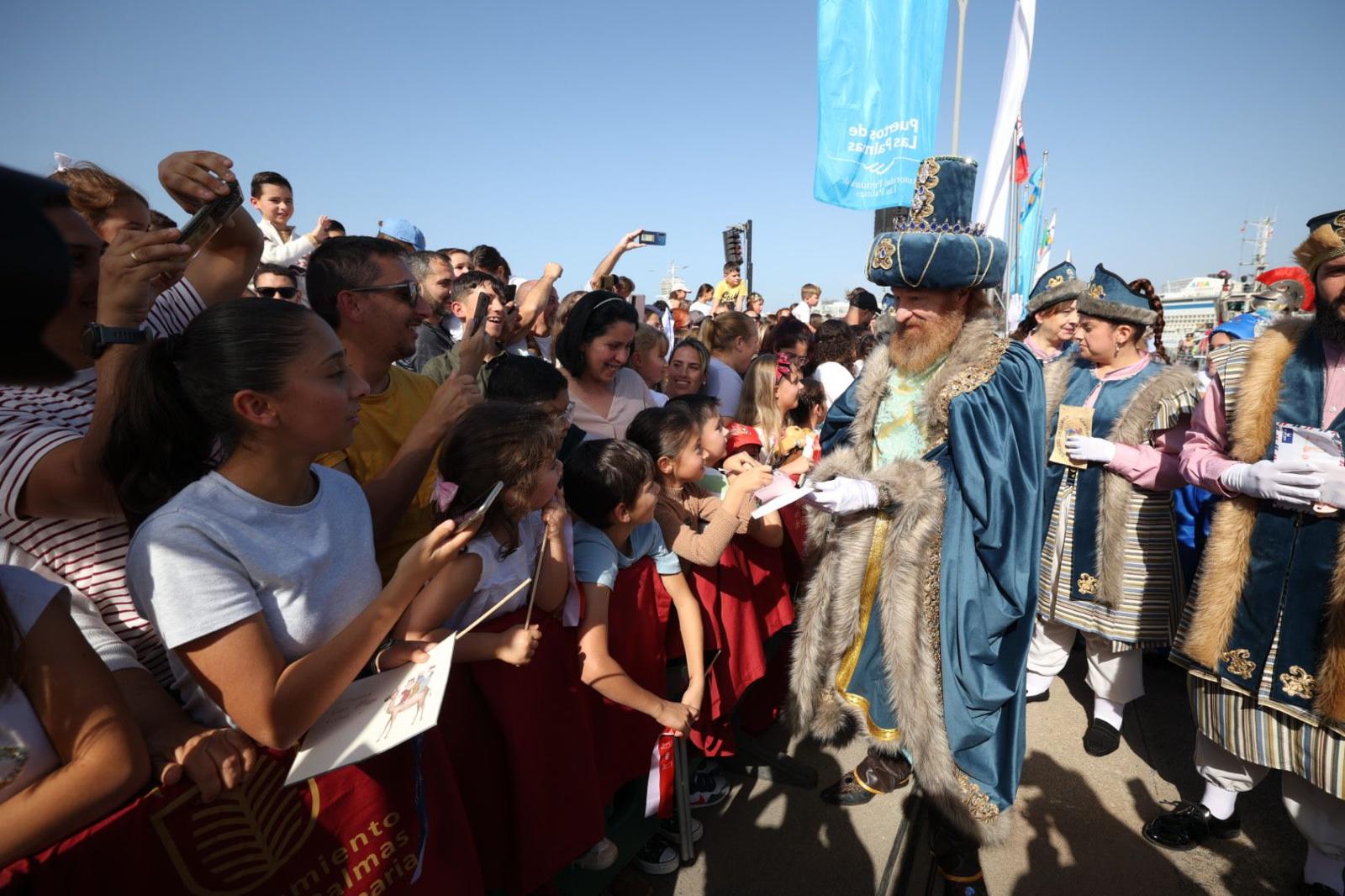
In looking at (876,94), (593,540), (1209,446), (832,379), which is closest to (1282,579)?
(1209,446)

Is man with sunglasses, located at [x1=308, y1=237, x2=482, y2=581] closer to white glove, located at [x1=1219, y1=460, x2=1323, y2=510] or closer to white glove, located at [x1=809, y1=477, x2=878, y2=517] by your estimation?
white glove, located at [x1=809, y1=477, x2=878, y2=517]

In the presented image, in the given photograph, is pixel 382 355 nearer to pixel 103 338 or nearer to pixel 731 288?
pixel 103 338

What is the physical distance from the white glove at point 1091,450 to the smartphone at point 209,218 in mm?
3699

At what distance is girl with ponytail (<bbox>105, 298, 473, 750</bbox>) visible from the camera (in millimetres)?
1179

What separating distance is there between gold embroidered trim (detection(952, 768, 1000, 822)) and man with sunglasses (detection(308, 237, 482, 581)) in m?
2.10

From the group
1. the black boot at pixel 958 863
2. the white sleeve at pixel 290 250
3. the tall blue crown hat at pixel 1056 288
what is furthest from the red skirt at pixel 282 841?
the tall blue crown hat at pixel 1056 288

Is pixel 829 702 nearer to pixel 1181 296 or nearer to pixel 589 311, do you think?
pixel 589 311

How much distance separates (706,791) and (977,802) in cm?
117

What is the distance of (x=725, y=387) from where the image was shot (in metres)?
4.67

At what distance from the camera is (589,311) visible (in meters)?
3.16

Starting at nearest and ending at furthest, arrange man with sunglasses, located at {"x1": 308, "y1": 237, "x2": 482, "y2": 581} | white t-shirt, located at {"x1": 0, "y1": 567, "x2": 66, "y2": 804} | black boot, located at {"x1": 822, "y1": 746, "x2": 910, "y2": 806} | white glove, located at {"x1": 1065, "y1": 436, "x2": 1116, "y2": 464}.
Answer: white t-shirt, located at {"x1": 0, "y1": 567, "x2": 66, "y2": 804}, man with sunglasses, located at {"x1": 308, "y1": 237, "x2": 482, "y2": 581}, black boot, located at {"x1": 822, "y1": 746, "x2": 910, "y2": 806}, white glove, located at {"x1": 1065, "y1": 436, "x2": 1116, "y2": 464}

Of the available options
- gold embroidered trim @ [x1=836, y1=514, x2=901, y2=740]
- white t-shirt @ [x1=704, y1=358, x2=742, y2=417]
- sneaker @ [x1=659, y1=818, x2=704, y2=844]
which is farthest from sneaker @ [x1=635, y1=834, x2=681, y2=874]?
white t-shirt @ [x1=704, y1=358, x2=742, y2=417]

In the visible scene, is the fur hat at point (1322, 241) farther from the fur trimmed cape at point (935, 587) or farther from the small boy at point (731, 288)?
the small boy at point (731, 288)

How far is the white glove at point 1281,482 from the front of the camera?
2215mm
